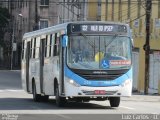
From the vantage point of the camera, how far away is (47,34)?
80.0 feet

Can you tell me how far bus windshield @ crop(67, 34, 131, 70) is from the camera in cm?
2130

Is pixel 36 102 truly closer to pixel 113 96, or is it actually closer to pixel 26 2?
pixel 113 96

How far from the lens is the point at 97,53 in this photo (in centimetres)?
2141

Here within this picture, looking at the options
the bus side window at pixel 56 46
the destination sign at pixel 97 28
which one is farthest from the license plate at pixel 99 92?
the bus side window at pixel 56 46

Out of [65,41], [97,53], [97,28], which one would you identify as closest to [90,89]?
[97,53]

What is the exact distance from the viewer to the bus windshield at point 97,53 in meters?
21.3

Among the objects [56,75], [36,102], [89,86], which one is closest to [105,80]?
[89,86]

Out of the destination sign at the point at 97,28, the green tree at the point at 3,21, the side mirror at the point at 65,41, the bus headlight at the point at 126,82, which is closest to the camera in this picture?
the side mirror at the point at 65,41

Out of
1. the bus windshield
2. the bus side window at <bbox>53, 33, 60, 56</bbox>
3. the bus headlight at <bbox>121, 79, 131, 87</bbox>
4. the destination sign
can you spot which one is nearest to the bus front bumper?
the bus headlight at <bbox>121, 79, 131, 87</bbox>

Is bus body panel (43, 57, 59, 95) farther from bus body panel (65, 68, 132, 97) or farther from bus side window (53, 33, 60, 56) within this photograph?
bus body panel (65, 68, 132, 97)

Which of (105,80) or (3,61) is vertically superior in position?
(105,80)

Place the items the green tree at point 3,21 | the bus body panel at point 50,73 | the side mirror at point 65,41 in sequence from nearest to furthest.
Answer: the side mirror at point 65,41, the bus body panel at point 50,73, the green tree at point 3,21

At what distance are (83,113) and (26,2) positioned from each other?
70437 millimetres

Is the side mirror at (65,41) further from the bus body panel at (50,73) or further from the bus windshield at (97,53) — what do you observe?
the bus body panel at (50,73)
